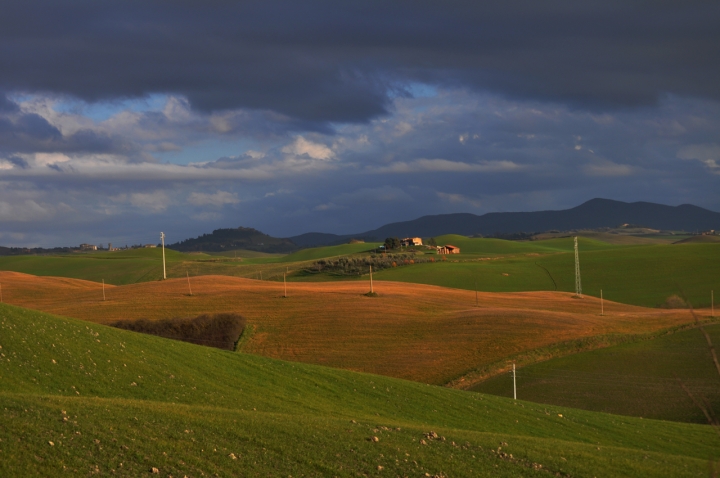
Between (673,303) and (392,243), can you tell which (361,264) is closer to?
(392,243)

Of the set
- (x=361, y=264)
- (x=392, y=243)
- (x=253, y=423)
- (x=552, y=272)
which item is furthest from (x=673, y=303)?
(x=392, y=243)

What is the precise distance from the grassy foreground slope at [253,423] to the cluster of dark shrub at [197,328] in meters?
18.8

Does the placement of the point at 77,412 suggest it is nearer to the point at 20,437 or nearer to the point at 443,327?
the point at 20,437

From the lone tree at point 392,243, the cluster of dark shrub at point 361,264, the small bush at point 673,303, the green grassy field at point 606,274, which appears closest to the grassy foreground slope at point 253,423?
the small bush at point 673,303

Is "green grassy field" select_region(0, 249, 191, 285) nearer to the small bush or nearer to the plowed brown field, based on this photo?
the plowed brown field

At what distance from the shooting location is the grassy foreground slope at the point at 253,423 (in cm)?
1301

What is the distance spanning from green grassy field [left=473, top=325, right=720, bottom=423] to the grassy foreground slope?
17.8ft

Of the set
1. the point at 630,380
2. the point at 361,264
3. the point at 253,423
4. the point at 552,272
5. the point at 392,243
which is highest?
the point at 392,243

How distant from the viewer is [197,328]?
178 ft

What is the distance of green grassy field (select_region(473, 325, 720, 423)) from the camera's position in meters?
37.2

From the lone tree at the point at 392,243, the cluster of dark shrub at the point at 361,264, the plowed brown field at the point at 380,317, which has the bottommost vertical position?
the plowed brown field at the point at 380,317

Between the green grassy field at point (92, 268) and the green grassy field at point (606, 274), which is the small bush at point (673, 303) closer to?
the green grassy field at point (606, 274)

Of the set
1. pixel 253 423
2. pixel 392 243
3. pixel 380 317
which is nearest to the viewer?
pixel 253 423

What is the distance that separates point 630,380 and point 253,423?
1254 inches
